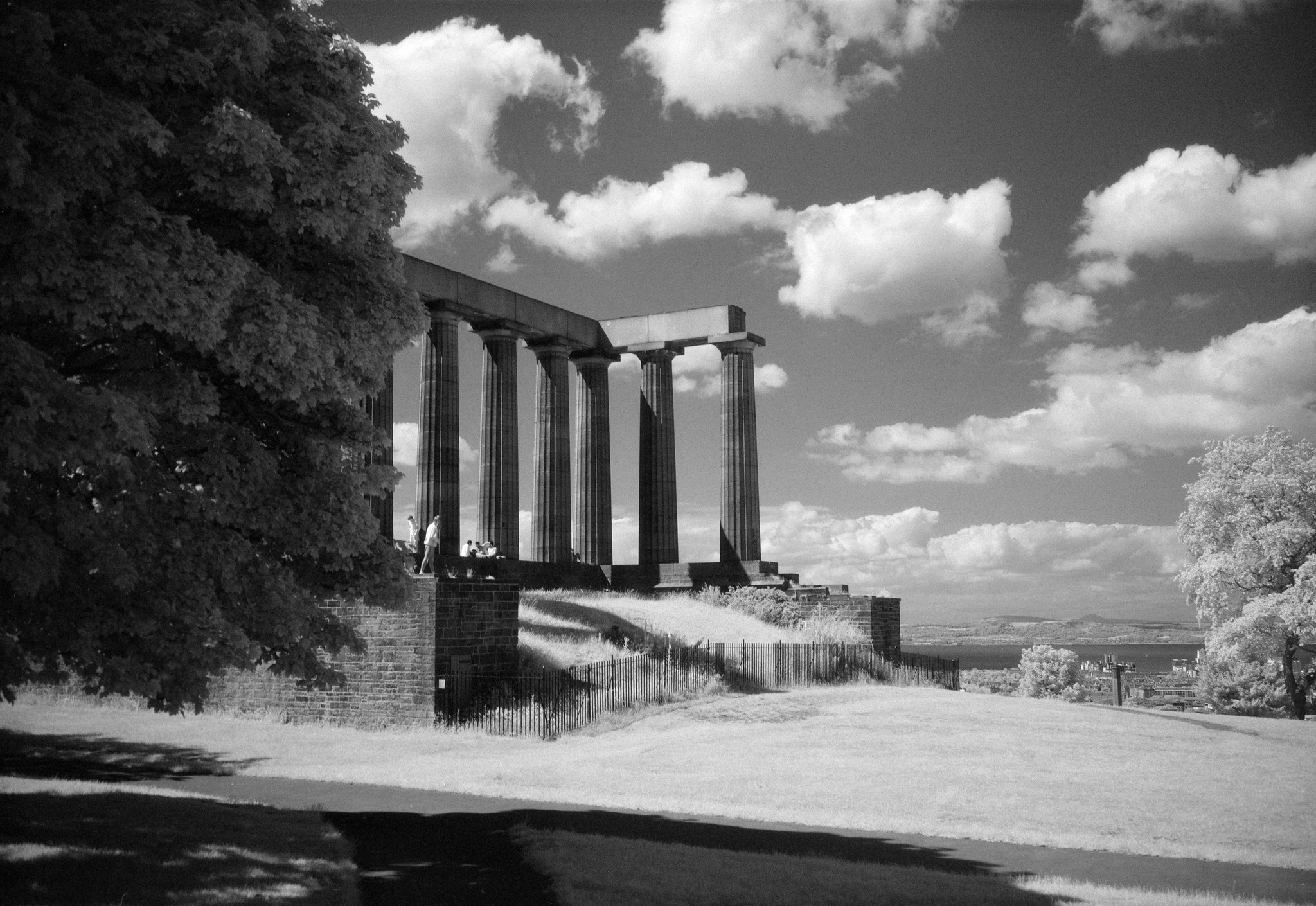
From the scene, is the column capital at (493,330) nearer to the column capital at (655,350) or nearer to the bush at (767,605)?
the column capital at (655,350)

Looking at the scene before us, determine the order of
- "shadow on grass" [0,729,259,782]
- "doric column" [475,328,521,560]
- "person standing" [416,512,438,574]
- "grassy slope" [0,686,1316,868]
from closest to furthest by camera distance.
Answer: "grassy slope" [0,686,1316,868]
"shadow on grass" [0,729,259,782]
"person standing" [416,512,438,574]
"doric column" [475,328,521,560]

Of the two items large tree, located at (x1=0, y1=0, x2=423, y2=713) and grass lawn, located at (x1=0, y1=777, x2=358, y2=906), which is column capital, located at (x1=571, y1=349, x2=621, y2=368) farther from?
large tree, located at (x1=0, y1=0, x2=423, y2=713)

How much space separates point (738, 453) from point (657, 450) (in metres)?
3.71

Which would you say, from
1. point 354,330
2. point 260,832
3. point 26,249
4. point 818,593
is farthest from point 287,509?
point 818,593

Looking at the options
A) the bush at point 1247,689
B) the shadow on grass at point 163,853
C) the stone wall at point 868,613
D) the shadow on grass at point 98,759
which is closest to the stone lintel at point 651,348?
the stone wall at point 868,613

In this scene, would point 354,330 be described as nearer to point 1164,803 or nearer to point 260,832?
point 260,832

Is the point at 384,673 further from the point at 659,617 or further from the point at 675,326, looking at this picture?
the point at 675,326

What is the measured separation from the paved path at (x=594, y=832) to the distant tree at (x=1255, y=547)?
96.8ft

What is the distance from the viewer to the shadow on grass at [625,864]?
1077 centimetres

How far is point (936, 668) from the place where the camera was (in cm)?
3925

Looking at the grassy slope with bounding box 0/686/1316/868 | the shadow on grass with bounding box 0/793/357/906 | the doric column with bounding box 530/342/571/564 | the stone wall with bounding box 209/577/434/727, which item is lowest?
the grassy slope with bounding box 0/686/1316/868

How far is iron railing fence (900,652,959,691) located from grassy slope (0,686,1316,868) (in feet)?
26.8

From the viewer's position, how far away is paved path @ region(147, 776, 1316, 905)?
11.7 metres

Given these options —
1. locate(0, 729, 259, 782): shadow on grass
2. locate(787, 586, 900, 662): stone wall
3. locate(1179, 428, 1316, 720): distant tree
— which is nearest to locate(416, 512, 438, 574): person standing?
locate(0, 729, 259, 782): shadow on grass
